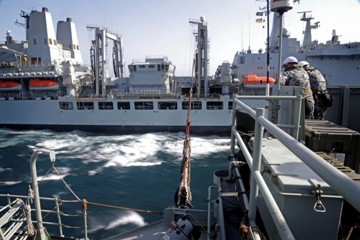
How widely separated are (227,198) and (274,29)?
87.1ft

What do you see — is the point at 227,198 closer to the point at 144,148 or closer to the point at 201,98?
the point at 144,148

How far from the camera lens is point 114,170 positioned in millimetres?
12016

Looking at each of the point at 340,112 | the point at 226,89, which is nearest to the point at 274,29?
the point at 226,89

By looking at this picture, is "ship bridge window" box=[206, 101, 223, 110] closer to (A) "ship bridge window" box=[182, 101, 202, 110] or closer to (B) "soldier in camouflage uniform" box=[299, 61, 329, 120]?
(A) "ship bridge window" box=[182, 101, 202, 110]

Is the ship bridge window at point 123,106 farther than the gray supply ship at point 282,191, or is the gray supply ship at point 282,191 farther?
the ship bridge window at point 123,106

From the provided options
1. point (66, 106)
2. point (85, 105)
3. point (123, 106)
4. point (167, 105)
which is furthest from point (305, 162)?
point (66, 106)

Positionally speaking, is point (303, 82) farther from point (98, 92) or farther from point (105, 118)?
point (98, 92)

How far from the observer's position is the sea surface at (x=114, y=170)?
8172 mm

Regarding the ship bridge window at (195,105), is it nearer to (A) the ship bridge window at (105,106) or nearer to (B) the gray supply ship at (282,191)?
(A) the ship bridge window at (105,106)

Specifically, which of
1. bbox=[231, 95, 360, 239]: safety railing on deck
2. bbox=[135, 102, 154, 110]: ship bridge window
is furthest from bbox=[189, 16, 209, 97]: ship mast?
bbox=[231, 95, 360, 239]: safety railing on deck

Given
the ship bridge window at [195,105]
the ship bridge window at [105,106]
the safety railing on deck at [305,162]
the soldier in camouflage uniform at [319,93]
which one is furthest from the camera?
the ship bridge window at [105,106]

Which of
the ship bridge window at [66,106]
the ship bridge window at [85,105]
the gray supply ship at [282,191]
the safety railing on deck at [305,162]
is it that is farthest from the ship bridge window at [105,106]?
the safety railing on deck at [305,162]

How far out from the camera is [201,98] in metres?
20.2

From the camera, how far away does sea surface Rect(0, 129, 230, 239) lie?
8172 mm
